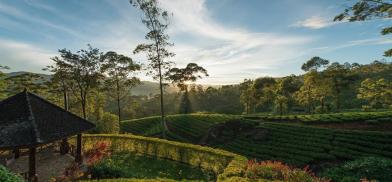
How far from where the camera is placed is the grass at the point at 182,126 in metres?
51.7

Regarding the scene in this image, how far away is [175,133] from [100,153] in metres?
27.4

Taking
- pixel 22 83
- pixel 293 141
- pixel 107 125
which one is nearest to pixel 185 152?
pixel 293 141

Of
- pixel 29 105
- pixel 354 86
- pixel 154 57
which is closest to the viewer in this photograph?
pixel 29 105

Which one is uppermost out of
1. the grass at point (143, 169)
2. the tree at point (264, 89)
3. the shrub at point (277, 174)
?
the tree at point (264, 89)

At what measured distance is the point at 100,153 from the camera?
2767 centimetres

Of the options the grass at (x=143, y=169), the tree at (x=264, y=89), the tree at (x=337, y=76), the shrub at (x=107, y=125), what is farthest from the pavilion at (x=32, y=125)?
the tree at (x=264, y=89)

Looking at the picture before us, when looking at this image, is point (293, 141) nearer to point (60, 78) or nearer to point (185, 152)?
point (185, 152)

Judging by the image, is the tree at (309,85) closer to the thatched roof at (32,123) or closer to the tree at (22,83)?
the thatched roof at (32,123)

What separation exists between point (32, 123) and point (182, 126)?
3792cm

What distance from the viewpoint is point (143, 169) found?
26078 millimetres

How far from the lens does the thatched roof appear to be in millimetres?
19297

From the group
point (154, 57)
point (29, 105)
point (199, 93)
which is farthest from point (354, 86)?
point (29, 105)

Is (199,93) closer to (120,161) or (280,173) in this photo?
(120,161)

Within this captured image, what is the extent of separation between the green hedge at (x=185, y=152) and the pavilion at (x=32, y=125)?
23.7ft
